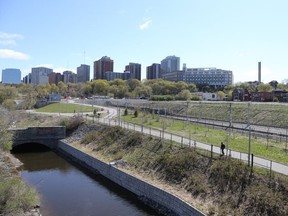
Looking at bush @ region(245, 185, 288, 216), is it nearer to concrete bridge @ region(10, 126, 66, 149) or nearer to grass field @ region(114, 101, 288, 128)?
grass field @ region(114, 101, 288, 128)

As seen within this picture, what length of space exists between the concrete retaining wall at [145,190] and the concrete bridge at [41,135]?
48.4 ft

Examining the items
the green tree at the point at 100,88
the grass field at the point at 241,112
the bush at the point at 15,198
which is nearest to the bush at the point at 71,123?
the grass field at the point at 241,112

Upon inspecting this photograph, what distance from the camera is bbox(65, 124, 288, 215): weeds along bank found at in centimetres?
2256

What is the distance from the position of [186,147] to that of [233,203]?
1089cm

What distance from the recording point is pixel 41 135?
58094 mm

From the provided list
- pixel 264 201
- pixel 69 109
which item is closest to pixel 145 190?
pixel 264 201

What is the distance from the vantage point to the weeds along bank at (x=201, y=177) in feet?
74.0

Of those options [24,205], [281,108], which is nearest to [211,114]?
[281,108]

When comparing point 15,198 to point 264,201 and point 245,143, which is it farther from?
point 245,143

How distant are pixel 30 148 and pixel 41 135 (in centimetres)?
314

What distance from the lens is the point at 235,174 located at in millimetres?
25922

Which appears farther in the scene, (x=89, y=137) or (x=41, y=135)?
(x=41, y=135)

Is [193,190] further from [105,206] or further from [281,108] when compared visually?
[281,108]

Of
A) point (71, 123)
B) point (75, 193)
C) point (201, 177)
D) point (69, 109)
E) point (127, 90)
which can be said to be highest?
point (127, 90)
